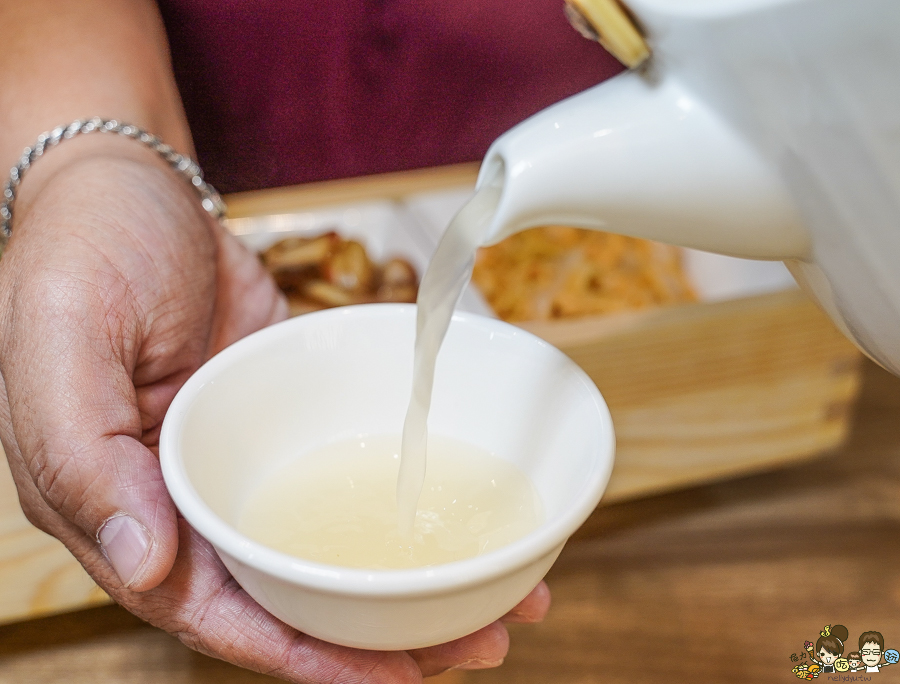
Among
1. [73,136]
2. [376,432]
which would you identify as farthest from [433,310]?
[73,136]

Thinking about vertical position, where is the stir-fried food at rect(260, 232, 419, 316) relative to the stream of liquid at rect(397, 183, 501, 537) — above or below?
below

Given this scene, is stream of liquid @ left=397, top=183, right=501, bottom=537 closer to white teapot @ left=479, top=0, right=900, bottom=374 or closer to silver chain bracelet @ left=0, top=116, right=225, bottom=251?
white teapot @ left=479, top=0, right=900, bottom=374

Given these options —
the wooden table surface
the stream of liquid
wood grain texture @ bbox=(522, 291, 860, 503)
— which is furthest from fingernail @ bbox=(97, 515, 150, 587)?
wood grain texture @ bbox=(522, 291, 860, 503)

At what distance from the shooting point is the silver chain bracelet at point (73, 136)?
0.64 metres

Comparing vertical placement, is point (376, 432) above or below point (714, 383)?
above

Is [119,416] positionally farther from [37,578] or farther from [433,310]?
[37,578]

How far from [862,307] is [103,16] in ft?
2.15

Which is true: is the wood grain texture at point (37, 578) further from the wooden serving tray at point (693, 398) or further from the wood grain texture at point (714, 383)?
the wood grain texture at point (714, 383)

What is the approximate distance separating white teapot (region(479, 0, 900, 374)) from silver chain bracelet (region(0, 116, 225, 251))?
0.39 m

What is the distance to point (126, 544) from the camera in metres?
0.42

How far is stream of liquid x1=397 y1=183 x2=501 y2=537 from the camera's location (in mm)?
409

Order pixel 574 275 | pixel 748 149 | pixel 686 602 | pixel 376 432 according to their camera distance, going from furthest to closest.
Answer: pixel 574 275 < pixel 686 602 < pixel 376 432 < pixel 748 149

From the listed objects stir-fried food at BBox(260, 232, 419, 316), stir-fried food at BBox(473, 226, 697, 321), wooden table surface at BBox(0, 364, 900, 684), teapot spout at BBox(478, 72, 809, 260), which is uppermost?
teapot spout at BBox(478, 72, 809, 260)

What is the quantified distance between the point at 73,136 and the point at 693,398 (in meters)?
0.58
